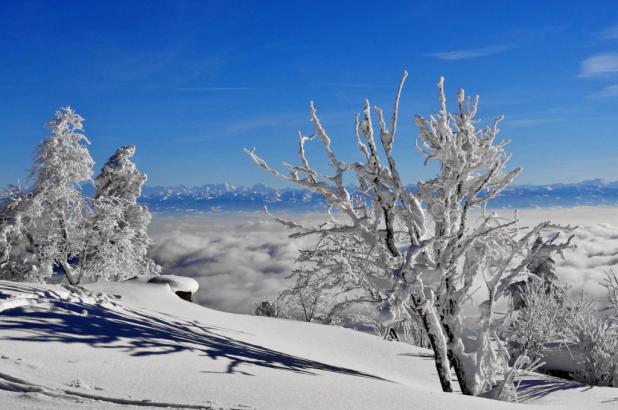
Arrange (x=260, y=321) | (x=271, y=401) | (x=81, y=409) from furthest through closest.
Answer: (x=260, y=321) → (x=271, y=401) → (x=81, y=409)

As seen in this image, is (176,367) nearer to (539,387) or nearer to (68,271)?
(539,387)

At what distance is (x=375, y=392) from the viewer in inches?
241

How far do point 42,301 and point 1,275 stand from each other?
53.0 feet

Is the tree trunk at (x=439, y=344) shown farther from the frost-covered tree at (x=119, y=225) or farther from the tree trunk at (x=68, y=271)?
the tree trunk at (x=68, y=271)

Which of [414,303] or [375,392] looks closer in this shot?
[375,392]

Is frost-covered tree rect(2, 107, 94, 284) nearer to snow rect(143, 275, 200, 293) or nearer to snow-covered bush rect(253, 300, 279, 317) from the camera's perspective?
snow rect(143, 275, 200, 293)

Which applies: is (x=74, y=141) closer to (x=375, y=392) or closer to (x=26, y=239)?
(x=26, y=239)

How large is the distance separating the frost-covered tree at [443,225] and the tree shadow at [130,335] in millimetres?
1613

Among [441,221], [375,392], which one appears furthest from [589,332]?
[375,392]

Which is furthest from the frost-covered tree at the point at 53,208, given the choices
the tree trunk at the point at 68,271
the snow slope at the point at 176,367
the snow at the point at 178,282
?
the snow slope at the point at 176,367

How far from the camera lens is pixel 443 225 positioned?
8430 mm

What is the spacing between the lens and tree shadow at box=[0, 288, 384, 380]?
22.1 ft

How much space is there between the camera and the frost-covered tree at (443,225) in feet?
26.5

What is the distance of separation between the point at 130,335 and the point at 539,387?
703 centimetres
